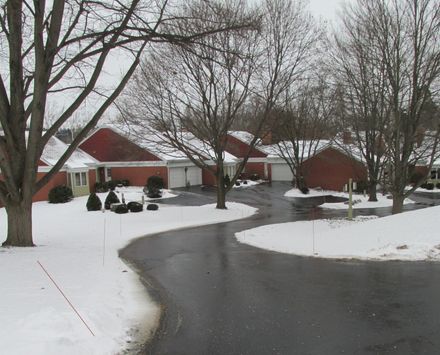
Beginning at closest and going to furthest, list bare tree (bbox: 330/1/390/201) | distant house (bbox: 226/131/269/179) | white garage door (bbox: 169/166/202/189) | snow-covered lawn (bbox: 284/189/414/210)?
bare tree (bbox: 330/1/390/201) → snow-covered lawn (bbox: 284/189/414/210) → white garage door (bbox: 169/166/202/189) → distant house (bbox: 226/131/269/179)

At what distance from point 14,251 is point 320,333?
744 cm

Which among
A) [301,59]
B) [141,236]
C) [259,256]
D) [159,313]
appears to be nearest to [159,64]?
[301,59]

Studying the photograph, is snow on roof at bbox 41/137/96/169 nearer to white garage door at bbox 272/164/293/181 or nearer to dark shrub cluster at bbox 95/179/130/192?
dark shrub cluster at bbox 95/179/130/192

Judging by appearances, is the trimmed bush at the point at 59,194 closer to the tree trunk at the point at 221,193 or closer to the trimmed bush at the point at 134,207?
the trimmed bush at the point at 134,207

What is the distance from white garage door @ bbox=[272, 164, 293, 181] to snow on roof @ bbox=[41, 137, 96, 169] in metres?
24.9

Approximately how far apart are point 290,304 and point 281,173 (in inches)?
2102

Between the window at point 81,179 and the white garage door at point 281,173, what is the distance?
27.7m

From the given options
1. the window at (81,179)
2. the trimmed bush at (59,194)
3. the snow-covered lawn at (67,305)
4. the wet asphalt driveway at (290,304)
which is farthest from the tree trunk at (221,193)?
the snow-covered lawn at (67,305)

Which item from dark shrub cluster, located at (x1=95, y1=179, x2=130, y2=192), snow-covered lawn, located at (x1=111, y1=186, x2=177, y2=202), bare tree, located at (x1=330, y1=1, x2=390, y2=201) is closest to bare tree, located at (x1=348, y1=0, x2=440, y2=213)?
bare tree, located at (x1=330, y1=1, x2=390, y2=201)

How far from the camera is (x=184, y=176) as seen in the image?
48.5m

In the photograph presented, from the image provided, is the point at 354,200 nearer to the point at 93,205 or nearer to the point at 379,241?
the point at 93,205

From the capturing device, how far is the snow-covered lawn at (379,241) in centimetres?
1040

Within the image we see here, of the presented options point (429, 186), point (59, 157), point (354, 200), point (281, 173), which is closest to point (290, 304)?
point (354, 200)

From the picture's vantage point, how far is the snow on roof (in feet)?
122
